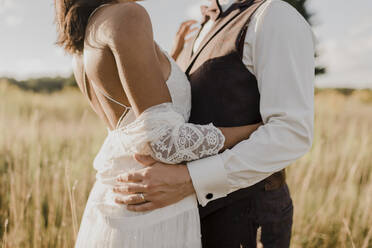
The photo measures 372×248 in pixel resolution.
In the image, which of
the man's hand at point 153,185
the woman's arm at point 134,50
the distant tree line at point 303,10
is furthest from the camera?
the distant tree line at point 303,10

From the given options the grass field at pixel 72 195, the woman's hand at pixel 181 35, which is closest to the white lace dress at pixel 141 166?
the grass field at pixel 72 195

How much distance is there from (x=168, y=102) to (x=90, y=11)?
1.56ft

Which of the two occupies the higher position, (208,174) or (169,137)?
(169,137)

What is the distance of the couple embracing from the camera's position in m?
1.04

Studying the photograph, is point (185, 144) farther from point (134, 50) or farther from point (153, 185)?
point (134, 50)

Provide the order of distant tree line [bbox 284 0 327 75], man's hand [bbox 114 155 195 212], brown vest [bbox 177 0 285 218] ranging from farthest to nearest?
distant tree line [bbox 284 0 327 75]
brown vest [bbox 177 0 285 218]
man's hand [bbox 114 155 195 212]

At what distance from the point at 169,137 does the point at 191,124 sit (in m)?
0.10

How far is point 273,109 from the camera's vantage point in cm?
113

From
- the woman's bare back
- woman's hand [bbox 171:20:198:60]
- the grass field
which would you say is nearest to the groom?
the woman's bare back

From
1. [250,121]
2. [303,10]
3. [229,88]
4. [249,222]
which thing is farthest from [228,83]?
[303,10]

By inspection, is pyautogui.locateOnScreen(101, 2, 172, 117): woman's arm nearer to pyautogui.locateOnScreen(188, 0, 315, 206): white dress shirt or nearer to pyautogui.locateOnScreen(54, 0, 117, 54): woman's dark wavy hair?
pyautogui.locateOnScreen(54, 0, 117, 54): woman's dark wavy hair

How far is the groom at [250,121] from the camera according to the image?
3.63 ft

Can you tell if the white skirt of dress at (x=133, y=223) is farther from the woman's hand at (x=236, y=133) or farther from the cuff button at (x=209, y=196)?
the woman's hand at (x=236, y=133)

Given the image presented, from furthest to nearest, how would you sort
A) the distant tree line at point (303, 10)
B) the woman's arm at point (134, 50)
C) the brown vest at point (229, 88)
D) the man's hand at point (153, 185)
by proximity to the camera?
the distant tree line at point (303, 10) < the brown vest at point (229, 88) < the man's hand at point (153, 185) < the woman's arm at point (134, 50)
